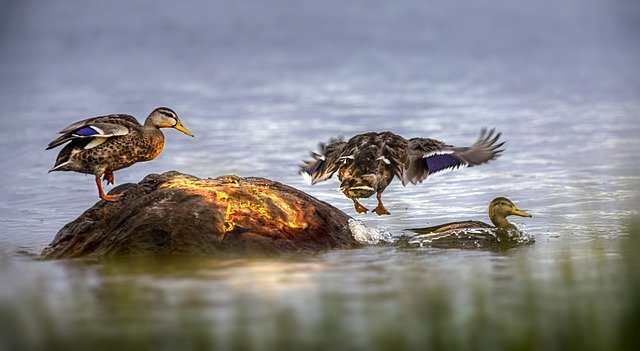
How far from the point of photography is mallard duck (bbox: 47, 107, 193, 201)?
1001 centimetres

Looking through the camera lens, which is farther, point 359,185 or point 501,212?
point 359,185

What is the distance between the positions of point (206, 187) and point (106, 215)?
86cm

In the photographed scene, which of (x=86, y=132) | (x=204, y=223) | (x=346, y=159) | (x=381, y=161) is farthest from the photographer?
(x=346, y=159)

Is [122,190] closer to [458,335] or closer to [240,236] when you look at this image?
[240,236]

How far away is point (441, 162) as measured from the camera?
11.0 meters

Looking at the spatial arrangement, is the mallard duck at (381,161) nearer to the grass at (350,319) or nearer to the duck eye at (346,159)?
the duck eye at (346,159)

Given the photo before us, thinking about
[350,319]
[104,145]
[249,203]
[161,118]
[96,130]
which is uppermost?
[161,118]

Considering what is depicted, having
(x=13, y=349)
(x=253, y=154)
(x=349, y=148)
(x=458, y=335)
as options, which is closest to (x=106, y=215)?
(x=349, y=148)

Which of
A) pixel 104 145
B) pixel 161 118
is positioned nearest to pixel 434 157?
pixel 161 118

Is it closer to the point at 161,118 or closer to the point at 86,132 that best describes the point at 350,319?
the point at 86,132

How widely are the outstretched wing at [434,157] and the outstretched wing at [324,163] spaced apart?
0.62 metres

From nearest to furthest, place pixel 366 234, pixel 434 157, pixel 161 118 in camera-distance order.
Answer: pixel 366 234 < pixel 161 118 < pixel 434 157

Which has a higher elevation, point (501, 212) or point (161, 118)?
point (161, 118)

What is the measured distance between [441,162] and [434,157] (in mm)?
77
